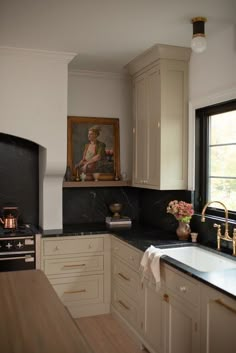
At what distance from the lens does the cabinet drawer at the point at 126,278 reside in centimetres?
328

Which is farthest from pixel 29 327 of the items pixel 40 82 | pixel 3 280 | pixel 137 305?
pixel 40 82

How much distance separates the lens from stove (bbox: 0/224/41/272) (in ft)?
11.6

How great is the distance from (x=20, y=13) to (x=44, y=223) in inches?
82.4

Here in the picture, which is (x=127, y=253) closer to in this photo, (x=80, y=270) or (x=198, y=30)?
(x=80, y=270)

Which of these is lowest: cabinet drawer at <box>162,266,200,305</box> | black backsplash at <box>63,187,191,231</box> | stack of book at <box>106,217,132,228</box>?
cabinet drawer at <box>162,266,200,305</box>

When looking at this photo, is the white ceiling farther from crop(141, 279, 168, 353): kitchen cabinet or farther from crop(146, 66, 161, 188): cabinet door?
crop(141, 279, 168, 353): kitchen cabinet

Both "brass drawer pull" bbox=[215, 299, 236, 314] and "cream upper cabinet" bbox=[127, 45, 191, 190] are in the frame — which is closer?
"brass drawer pull" bbox=[215, 299, 236, 314]

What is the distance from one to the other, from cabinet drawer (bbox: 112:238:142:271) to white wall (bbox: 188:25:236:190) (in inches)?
32.6

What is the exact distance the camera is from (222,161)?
10.8 ft

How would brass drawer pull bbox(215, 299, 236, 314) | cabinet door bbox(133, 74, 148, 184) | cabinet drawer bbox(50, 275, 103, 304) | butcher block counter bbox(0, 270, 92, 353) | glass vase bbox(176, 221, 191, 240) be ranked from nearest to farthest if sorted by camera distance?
butcher block counter bbox(0, 270, 92, 353)
brass drawer pull bbox(215, 299, 236, 314)
glass vase bbox(176, 221, 191, 240)
cabinet drawer bbox(50, 275, 103, 304)
cabinet door bbox(133, 74, 148, 184)

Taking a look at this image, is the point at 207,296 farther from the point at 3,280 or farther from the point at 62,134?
the point at 62,134

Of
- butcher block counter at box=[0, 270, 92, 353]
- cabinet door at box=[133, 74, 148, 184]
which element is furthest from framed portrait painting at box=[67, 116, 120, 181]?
butcher block counter at box=[0, 270, 92, 353]

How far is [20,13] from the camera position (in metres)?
2.70

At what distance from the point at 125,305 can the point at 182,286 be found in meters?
1.23
